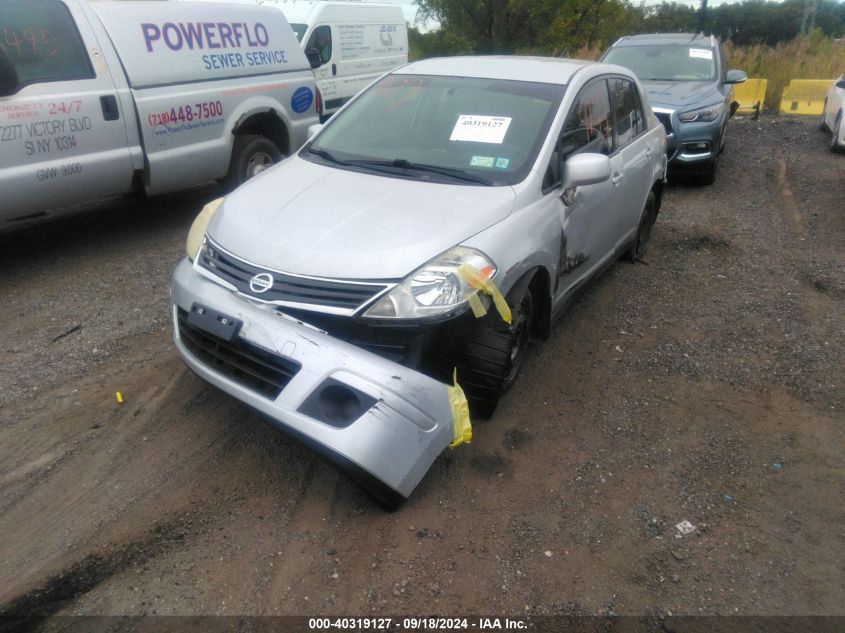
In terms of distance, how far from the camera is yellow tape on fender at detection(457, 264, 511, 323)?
298 centimetres

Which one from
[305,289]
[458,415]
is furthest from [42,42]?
[458,415]

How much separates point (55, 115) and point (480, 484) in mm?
4289

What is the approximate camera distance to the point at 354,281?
9.66ft

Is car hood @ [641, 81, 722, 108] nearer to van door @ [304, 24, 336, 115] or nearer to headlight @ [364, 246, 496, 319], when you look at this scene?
van door @ [304, 24, 336, 115]

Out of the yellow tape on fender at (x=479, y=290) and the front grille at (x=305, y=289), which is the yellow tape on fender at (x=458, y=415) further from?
the front grille at (x=305, y=289)

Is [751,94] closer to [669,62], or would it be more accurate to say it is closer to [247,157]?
[669,62]

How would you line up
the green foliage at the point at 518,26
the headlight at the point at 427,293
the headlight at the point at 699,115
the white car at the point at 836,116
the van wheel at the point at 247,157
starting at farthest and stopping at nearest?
1. the green foliage at the point at 518,26
2. the white car at the point at 836,116
3. the headlight at the point at 699,115
4. the van wheel at the point at 247,157
5. the headlight at the point at 427,293

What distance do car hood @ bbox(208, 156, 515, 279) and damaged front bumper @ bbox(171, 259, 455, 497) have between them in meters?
0.32

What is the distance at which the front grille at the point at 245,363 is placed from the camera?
9.30ft

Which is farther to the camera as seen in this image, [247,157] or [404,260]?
[247,157]

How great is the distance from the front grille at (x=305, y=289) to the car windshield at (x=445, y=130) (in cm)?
108

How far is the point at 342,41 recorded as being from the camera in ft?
35.3

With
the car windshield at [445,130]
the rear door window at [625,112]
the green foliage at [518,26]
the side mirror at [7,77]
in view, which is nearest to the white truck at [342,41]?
the side mirror at [7,77]

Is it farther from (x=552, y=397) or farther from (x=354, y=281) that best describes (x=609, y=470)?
(x=354, y=281)
